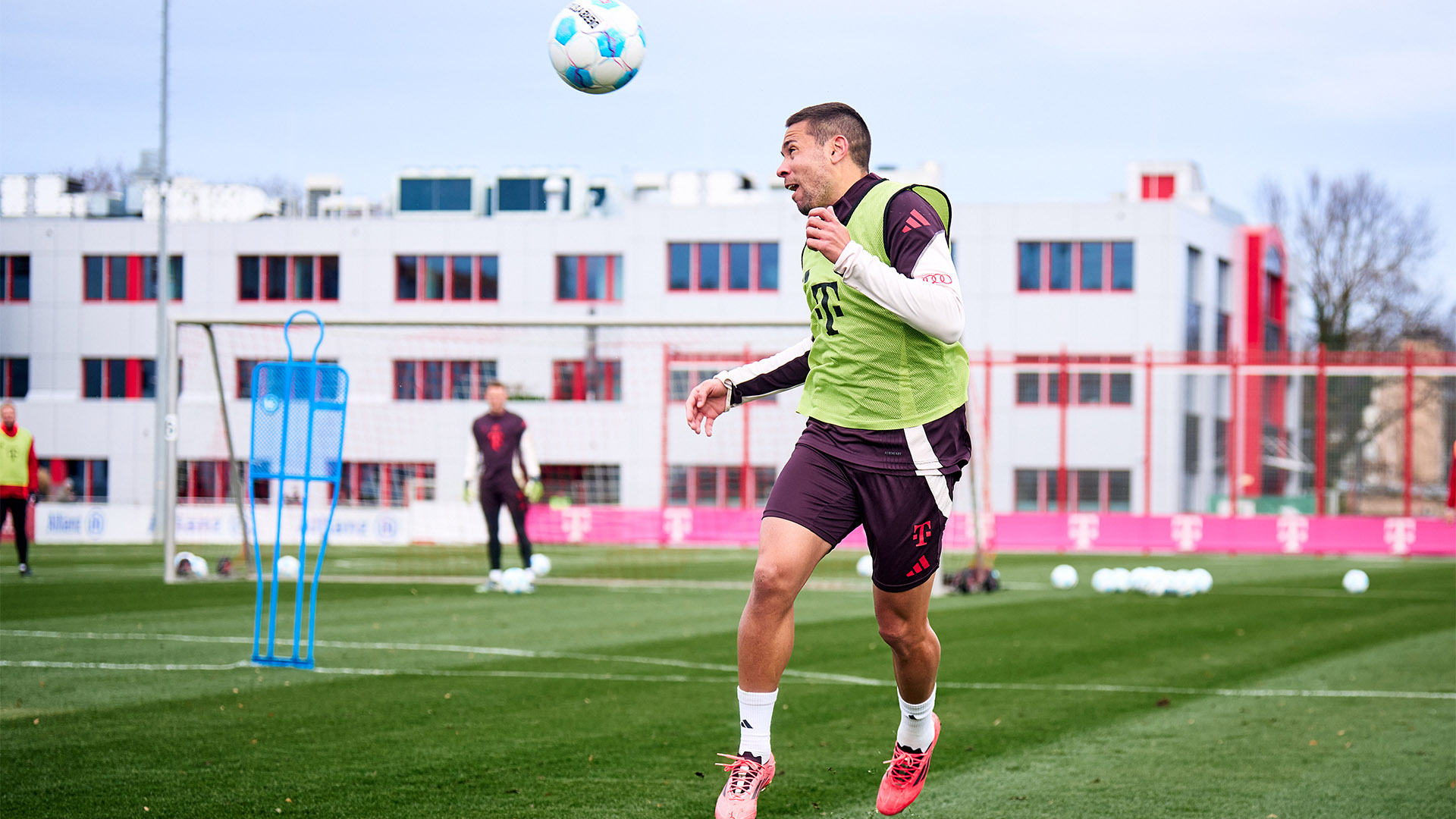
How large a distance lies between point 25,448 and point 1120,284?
34637mm

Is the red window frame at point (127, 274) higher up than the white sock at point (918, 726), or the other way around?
the red window frame at point (127, 274)

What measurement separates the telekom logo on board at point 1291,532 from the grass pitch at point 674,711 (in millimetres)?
12441

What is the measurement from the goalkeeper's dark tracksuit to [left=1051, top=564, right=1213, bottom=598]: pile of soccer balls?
659 centimetres

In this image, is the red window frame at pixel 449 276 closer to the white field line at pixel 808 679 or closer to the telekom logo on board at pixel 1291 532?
the telekom logo on board at pixel 1291 532

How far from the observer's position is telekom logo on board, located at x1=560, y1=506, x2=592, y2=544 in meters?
24.7

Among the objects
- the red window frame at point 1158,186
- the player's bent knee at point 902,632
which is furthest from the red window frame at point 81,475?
the player's bent knee at point 902,632

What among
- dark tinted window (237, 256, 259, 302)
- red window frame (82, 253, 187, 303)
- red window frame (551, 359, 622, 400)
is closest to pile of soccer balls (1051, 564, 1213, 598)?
red window frame (551, 359, 622, 400)

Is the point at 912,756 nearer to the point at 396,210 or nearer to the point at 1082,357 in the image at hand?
the point at 1082,357

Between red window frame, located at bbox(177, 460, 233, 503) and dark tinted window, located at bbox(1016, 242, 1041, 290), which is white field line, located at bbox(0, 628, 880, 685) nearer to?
red window frame, located at bbox(177, 460, 233, 503)

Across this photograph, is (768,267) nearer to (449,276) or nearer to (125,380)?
(449,276)

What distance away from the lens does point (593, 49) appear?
6.14 m

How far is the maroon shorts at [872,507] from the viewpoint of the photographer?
4434 mm

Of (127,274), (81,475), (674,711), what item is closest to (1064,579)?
(674,711)

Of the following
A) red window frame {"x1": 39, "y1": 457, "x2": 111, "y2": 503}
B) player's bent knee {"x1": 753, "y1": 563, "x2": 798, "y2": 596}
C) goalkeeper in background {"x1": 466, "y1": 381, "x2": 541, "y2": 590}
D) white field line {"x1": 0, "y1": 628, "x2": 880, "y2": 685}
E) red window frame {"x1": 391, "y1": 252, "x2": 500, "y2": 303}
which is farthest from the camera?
red window frame {"x1": 391, "y1": 252, "x2": 500, "y2": 303}
